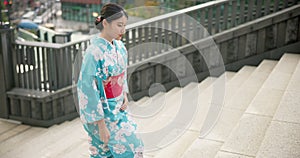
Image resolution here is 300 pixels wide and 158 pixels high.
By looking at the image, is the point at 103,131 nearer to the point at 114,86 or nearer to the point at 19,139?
the point at 114,86

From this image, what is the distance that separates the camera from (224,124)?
362cm

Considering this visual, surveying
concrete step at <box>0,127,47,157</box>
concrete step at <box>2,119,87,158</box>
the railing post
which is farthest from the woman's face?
the railing post

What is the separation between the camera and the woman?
217cm

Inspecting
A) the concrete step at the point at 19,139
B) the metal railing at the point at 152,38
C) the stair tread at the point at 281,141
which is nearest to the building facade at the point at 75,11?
the metal railing at the point at 152,38

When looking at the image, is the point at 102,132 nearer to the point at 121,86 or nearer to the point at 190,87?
the point at 121,86

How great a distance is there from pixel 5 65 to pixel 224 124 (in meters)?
3.33

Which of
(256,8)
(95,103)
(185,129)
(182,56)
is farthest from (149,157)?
(256,8)

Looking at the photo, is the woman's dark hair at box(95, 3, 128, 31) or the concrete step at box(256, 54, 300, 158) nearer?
the woman's dark hair at box(95, 3, 128, 31)

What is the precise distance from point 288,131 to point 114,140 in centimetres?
140

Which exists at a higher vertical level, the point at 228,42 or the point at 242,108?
the point at 228,42

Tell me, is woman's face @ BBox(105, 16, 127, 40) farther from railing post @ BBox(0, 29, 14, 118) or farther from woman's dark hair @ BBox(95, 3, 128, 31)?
railing post @ BBox(0, 29, 14, 118)

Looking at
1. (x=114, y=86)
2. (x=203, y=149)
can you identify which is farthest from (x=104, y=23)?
(x=203, y=149)

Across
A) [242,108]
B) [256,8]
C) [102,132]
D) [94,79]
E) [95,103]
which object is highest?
[256,8]

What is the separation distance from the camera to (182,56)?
17.7 ft
